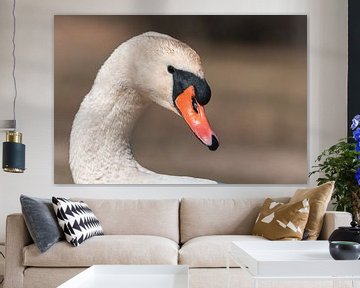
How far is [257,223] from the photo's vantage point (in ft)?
13.6

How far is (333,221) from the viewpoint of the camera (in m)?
3.80

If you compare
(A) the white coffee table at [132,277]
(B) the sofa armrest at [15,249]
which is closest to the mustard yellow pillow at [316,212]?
(A) the white coffee table at [132,277]

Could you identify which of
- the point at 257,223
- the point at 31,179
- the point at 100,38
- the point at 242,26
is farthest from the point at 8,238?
the point at 242,26

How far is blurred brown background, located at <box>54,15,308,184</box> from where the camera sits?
4914 millimetres

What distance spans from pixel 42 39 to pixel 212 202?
2009 millimetres

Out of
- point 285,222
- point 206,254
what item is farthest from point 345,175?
point 206,254

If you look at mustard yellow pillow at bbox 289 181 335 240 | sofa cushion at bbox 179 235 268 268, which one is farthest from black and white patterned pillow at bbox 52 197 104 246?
mustard yellow pillow at bbox 289 181 335 240

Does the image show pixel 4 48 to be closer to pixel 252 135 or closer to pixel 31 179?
pixel 31 179

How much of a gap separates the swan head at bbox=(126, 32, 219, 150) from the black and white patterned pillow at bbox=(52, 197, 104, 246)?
1325 millimetres

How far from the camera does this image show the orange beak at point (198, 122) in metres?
4.93

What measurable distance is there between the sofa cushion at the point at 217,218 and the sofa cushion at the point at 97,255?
25.1 inches

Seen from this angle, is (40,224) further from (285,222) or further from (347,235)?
(347,235)

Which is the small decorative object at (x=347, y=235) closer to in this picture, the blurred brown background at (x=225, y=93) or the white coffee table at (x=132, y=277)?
the white coffee table at (x=132, y=277)

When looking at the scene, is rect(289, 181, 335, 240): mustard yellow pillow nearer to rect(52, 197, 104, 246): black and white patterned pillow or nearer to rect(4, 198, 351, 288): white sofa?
rect(4, 198, 351, 288): white sofa
